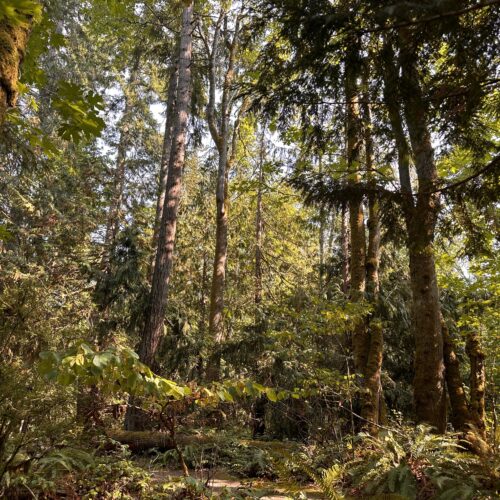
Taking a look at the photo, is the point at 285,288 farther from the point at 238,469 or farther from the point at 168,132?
the point at 238,469

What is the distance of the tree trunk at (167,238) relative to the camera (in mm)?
8195

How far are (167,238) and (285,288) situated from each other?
7.46 meters

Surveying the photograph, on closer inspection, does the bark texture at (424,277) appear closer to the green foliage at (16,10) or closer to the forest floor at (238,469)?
the forest floor at (238,469)

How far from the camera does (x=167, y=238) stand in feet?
29.0

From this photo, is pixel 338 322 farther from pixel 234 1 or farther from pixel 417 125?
pixel 234 1

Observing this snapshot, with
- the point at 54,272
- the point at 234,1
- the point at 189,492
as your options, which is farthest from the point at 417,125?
the point at 54,272

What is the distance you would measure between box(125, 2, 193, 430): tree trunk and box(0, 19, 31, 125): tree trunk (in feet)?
21.9

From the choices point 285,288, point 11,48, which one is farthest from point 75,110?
point 285,288

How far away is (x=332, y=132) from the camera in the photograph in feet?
19.1

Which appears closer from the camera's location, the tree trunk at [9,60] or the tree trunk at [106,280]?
the tree trunk at [9,60]

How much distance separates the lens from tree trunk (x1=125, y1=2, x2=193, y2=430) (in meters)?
8.20

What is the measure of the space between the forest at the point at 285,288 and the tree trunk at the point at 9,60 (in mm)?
15

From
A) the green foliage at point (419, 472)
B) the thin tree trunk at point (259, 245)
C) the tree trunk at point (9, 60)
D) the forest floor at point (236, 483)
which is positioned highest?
the thin tree trunk at point (259, 245)

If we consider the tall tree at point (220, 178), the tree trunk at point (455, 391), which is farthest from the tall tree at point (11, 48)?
the tall tree at point (220, 178)
